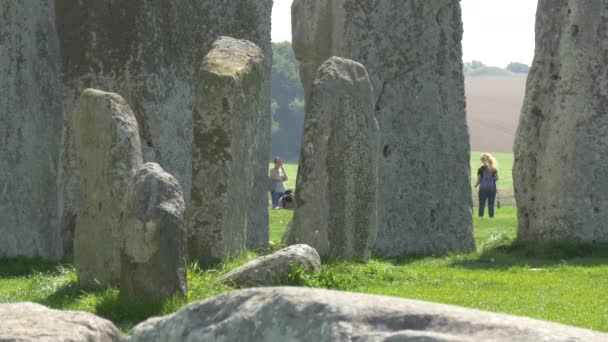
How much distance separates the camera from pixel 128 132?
43.2 ft

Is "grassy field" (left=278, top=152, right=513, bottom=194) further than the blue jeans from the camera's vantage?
Yes

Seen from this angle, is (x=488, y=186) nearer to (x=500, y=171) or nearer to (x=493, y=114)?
(x=500, y=171)

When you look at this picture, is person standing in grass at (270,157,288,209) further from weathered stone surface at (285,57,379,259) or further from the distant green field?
weathered stone surface at (285,57,379,259)

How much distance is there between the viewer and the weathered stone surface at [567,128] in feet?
60.8

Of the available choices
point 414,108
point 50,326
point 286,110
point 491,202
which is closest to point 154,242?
point 50,326

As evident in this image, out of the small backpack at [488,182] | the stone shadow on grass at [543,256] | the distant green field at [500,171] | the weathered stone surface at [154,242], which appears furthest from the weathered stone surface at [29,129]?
the distant green field at [500,171]

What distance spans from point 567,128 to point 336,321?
13.7 meters

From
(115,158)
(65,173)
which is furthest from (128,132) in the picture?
(65,173)

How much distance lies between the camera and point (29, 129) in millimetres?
18766

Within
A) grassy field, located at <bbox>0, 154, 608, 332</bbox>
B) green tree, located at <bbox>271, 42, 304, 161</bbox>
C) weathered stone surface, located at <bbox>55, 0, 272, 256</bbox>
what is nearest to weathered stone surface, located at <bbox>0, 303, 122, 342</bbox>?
grassy field, located at <bbox>0, 154, 608, 332</bbox>

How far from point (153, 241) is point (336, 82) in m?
4.30

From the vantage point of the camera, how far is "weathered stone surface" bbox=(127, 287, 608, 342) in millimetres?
5211

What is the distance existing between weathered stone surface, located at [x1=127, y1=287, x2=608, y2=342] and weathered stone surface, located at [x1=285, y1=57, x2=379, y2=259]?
8928mm

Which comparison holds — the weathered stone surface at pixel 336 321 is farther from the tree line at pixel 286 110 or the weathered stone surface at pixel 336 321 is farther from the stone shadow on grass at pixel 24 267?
the tree line at pixel 286 110
